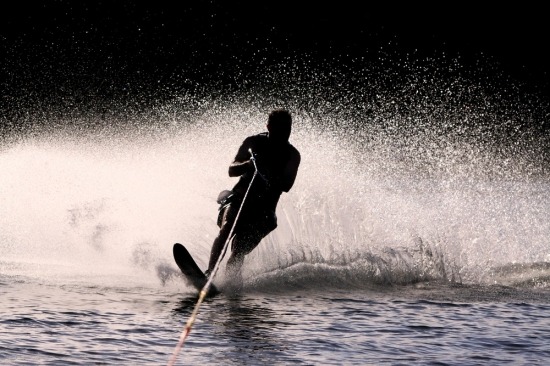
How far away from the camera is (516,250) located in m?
12.0

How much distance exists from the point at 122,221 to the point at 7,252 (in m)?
1.21

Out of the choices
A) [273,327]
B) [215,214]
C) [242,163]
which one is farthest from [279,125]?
[215,214]

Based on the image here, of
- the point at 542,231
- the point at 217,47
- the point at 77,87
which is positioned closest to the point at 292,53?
the point at 217,47

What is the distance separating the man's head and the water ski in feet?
4.26

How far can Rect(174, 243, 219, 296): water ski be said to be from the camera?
7.86 m

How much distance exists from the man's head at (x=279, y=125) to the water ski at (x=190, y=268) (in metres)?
1.30

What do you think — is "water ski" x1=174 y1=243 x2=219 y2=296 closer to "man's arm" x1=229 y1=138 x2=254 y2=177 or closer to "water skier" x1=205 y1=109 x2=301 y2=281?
"water skier" x1=205 y1=109 x2=301 y2=281

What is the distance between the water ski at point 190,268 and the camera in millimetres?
7855

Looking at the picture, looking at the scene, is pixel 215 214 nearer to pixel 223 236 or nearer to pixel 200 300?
pixel 223 236

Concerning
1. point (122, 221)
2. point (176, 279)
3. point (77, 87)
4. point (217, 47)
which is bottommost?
point (176, 279)

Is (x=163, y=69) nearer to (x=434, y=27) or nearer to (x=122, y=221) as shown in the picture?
(x=434, y=27)

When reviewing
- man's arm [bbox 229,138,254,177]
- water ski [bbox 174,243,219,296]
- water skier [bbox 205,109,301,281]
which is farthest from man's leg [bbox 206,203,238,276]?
water ski [bbox 174,243,219,296]

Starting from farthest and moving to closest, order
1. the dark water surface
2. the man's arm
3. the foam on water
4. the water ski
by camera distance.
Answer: the foam on water → the man's arm → the water ski → the dark water surface

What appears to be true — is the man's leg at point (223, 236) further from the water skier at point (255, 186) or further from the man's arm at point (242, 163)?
the man's arm at point (242, 163)
